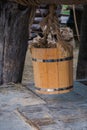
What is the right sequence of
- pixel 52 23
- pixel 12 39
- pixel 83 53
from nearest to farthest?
1. pixel 52 23
2. pixel 12 39
3. pixel 83 53

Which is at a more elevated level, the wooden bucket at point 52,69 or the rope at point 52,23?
the rope at point 52,23

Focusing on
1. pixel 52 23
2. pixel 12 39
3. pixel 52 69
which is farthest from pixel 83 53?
pixel 52 23

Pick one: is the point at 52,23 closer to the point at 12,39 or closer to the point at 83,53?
the point at 12,39

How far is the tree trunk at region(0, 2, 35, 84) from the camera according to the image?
160 inches

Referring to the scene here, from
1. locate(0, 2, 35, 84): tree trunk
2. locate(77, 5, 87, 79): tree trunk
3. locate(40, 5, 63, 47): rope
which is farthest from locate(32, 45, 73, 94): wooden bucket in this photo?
locate(77, 5, 87, 79): tree trunk

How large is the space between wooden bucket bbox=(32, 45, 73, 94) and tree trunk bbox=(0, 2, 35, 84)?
1.10 meters

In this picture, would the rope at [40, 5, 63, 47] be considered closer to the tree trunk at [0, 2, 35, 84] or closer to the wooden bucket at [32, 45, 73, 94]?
the wooden bucket at [32, 45, 73, 94]

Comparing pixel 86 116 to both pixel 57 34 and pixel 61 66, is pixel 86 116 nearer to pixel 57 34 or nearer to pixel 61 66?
pixel 61 66

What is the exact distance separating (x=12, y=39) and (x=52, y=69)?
1.25 metres

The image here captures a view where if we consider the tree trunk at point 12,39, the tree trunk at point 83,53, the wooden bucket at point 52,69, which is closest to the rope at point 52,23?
the wooden bucket at point 52,69

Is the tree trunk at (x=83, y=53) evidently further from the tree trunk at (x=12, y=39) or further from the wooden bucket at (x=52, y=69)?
the wooden bucket at (x=52, y=69)

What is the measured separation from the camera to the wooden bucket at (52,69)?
118 inches

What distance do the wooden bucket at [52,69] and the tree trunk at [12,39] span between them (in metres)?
1.10

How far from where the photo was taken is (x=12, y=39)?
4188 mm
